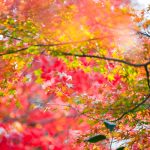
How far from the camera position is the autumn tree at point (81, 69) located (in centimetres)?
449

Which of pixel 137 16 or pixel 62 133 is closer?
pixel 137 16

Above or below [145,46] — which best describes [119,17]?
above

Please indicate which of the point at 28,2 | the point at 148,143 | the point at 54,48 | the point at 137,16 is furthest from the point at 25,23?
the point at 28,2

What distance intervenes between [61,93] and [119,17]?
109 inches

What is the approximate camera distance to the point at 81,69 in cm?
626

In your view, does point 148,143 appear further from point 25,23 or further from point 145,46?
point 25,23

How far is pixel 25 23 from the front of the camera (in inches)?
193

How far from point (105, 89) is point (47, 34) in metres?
3.31

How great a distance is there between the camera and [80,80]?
10.9m

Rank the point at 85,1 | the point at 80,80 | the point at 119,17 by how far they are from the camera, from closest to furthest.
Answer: the point at 119,17 → the point at 80,80 → the point at 85,1

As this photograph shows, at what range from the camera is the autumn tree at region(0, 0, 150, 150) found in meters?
4.49

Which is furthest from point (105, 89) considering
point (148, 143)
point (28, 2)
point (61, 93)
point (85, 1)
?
point (85, 1)

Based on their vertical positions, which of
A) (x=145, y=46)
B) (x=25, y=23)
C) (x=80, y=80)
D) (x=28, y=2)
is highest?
(x=28, y=2)

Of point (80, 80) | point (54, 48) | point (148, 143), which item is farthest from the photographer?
point (80, 80)
